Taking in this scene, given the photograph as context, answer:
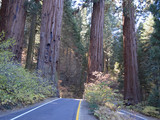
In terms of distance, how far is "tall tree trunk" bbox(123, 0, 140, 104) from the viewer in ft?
54.1

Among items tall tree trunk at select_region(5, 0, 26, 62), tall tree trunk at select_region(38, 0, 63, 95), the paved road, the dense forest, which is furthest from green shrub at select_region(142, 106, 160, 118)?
tall tree trunk at select_region(5, 0, 26, 62)

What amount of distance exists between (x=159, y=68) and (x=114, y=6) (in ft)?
30.6

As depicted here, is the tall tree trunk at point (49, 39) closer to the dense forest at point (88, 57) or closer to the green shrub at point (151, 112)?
the dense forest at point (88, 57)

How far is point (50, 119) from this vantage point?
570 centimetres

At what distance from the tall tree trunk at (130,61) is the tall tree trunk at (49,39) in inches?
312

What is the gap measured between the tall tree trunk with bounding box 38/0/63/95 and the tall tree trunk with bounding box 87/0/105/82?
3.51 metres

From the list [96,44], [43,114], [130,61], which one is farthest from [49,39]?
[130,61]

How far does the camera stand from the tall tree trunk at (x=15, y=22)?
14.5m

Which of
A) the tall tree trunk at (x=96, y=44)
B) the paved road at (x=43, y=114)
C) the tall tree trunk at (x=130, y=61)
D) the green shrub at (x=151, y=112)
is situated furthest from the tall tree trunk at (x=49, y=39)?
the tall tree trunk at (x=130, y=61)

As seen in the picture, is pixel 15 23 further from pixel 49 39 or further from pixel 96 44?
pixel 96 44

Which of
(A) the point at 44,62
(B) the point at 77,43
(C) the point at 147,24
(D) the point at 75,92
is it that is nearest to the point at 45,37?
(A) the point at 44,62

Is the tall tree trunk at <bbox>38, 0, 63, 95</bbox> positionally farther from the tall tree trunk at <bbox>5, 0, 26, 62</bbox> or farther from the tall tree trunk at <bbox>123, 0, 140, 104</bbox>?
the tall tree trunk at <bbox>123, 0, 140, 104</bbox>

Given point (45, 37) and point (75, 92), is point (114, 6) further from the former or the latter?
point (75, 92)

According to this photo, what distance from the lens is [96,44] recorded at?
50.1 ft
